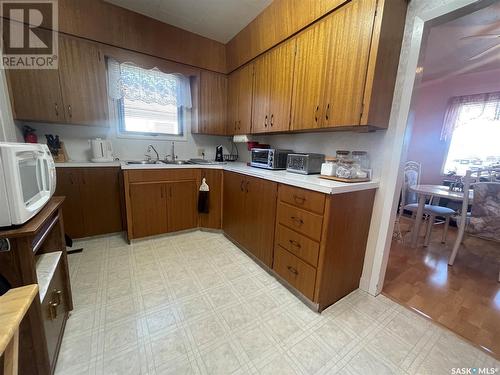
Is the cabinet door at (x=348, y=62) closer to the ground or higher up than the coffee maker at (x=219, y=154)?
higher up

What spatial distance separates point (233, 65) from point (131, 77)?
1324 mm

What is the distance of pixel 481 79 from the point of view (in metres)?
3.46

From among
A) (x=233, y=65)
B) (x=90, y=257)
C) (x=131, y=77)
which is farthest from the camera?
(x=233, y=65)

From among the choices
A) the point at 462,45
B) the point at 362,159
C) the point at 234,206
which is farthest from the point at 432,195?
the point at 234,206

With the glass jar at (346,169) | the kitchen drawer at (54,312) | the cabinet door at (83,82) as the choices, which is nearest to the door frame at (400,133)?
the glass jar at (346,169)

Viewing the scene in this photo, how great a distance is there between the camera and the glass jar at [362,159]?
5.57ft

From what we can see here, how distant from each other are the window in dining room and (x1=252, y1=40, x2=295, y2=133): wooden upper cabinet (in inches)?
135

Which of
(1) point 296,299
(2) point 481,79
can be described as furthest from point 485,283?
(2) point 481,79

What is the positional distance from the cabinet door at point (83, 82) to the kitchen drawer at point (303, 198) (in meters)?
2.22

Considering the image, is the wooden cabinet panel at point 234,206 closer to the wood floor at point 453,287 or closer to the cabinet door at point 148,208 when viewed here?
the cabinet door at point 148,208

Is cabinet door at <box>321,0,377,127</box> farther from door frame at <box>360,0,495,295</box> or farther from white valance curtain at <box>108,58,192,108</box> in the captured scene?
white valance curtain at <box>108,58,192,108</box>

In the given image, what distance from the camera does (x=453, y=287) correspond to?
181 centimetres

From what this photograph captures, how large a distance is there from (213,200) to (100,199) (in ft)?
4.31

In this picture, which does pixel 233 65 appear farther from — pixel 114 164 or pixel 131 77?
pixel 114 164
